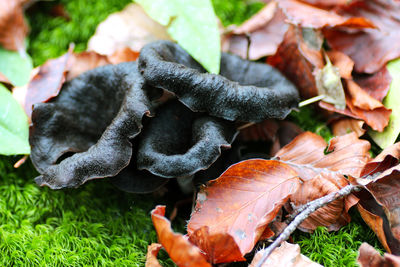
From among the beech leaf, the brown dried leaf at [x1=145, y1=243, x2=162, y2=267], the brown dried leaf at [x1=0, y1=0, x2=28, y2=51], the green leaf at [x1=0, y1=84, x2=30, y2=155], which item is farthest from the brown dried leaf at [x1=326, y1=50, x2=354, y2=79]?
the brown dried leaf at [x1=0, y1=0, x2=28, y2=51]

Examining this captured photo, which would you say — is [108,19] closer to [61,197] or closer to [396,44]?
[61,197]

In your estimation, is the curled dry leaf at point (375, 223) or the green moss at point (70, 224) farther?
the green moss at point (70, 224)

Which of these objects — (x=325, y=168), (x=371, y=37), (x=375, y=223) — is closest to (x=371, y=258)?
(x=375, y=223)

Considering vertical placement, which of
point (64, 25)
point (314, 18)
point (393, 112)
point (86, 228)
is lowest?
point (86, 228)

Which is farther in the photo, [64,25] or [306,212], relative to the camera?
[64,25]

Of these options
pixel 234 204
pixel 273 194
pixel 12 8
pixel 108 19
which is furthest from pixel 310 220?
pixel 12 8

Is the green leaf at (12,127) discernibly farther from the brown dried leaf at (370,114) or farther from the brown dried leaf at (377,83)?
the brown dried leaf at (377,83)

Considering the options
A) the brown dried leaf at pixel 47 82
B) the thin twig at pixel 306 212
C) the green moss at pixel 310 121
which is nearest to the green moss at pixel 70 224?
the brown dried leaf at pixel 47 82

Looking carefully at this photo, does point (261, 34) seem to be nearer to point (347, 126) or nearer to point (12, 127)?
point (347, 126)
